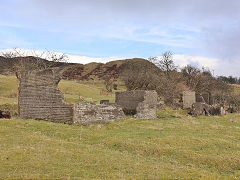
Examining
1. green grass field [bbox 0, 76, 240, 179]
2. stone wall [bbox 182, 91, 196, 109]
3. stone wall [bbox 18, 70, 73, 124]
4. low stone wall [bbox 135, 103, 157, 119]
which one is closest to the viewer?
green grass field [bbox 0, 76, 240, 179]

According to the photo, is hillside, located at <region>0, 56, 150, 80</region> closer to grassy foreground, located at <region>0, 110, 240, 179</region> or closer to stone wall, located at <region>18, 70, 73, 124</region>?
stone wall, located at <region>18, 70, 73, 124</region>

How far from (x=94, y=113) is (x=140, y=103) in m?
5.24

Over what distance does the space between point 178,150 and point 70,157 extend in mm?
4731

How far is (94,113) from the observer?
18375 millimetres

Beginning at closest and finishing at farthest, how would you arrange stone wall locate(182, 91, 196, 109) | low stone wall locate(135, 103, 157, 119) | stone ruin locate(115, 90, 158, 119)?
low stone wall locate(135, 103, 157, 119), stone ruin locate(115, 90, 158, 119), stone wall locate(182, 91, 196, 109)

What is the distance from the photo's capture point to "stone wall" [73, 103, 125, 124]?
58.4 ft

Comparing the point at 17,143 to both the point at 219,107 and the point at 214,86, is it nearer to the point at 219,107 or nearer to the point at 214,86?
the point at 219,107

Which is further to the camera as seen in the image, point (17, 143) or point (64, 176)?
point (17, 143)

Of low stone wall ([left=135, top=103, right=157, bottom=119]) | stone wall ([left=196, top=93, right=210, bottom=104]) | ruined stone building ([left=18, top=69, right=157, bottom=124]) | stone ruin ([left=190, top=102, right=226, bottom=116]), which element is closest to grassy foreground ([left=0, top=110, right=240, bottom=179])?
ruined stone building ([left=18, top=69, right=157, bottom=124])

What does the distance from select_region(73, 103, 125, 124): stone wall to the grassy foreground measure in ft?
7.26

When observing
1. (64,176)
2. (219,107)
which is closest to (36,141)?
(64,176)

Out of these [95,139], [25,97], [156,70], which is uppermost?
[156,70]

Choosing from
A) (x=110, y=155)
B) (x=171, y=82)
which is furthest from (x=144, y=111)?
(x=171, y=82)

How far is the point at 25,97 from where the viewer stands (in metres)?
18.3
